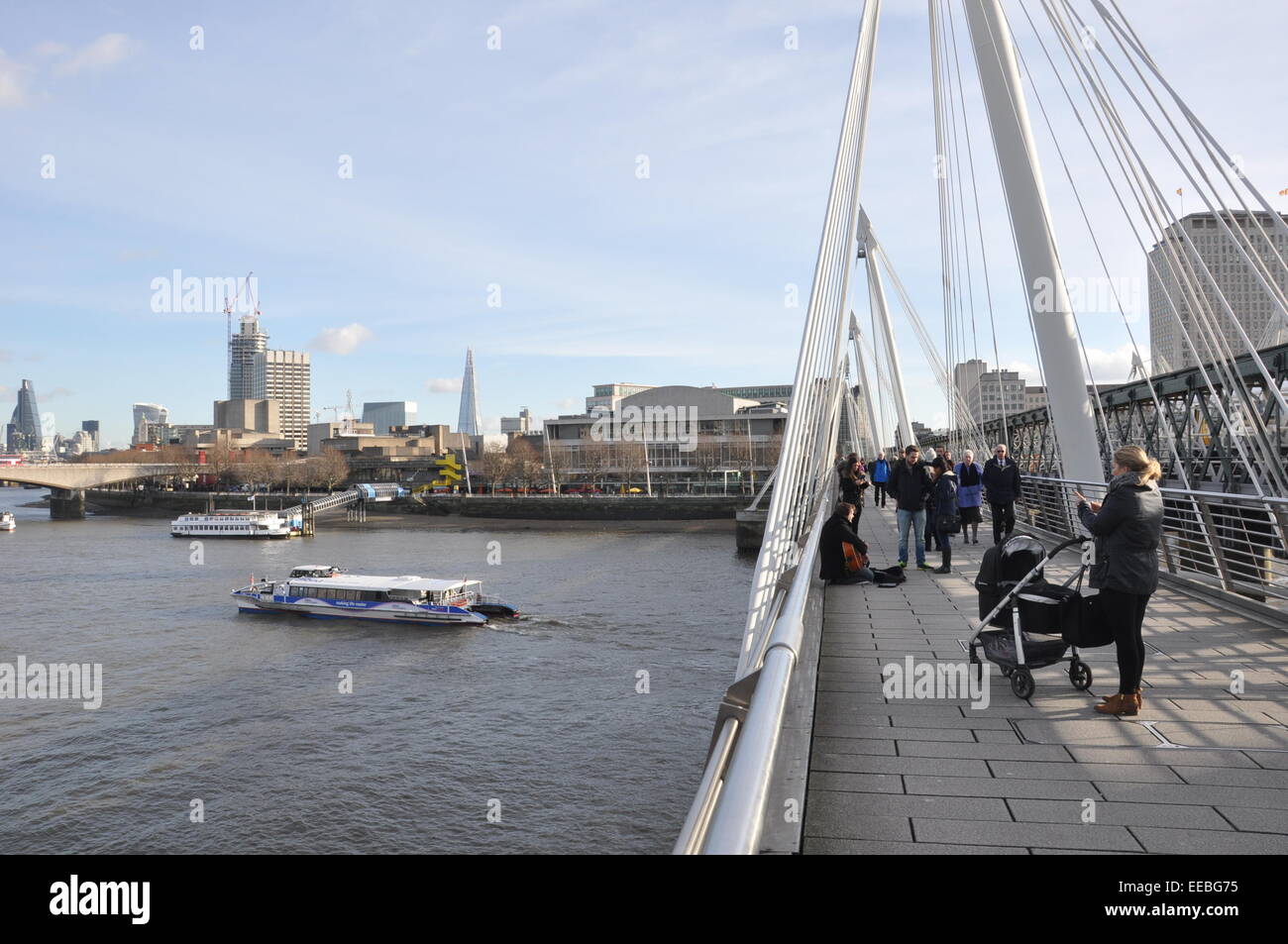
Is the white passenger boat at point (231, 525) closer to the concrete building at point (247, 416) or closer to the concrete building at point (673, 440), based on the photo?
the concrete building at point (673, 440)

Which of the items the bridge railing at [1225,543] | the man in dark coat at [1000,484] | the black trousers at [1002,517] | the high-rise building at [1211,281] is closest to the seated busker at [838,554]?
the bridge railing at [1225,543]

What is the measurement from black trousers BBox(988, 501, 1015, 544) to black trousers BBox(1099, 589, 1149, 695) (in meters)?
6.39

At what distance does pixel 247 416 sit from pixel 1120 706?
171 meters

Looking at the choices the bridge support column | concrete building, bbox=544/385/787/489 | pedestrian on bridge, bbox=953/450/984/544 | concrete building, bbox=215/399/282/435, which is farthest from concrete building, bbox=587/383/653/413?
pedestrian on bridge, bbox=953/450/984/544

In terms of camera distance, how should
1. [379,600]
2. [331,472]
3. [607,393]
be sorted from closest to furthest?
[379,600] < [331,472] < [607,393]

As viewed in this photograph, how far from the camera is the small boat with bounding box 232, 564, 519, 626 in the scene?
80.8 ft

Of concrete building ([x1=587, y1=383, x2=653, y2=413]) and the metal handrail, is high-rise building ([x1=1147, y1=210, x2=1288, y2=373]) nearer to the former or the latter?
the metal handrail

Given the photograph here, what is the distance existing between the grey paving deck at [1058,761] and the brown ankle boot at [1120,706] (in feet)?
0.23

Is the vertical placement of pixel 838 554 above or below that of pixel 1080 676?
above

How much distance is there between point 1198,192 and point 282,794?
39.0 ft

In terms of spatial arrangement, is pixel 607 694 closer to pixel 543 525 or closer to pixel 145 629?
pixel 145 629

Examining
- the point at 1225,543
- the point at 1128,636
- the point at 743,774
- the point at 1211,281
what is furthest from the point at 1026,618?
the point at 1225,543

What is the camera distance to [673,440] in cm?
8219

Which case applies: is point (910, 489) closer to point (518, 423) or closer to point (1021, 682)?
point (1021, 682)
